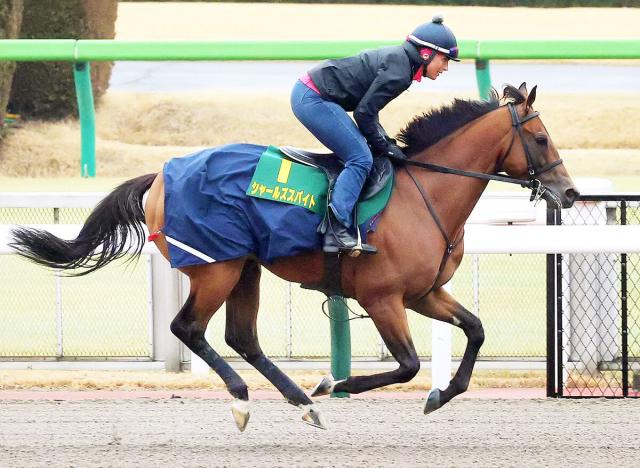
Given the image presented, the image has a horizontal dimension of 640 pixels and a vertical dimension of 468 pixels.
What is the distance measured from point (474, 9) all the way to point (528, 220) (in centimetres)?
2220

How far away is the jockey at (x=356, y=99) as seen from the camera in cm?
561

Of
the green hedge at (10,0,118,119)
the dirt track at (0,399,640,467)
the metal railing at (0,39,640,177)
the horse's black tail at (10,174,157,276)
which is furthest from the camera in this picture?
the green hedge at (10,0,118,119)

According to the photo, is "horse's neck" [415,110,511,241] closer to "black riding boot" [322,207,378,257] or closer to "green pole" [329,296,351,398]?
"black riding boot" [322,207,378,257]

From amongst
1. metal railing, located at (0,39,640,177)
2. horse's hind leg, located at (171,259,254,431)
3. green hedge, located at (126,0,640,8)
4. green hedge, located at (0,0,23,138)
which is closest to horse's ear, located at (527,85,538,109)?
horse's hind leg, located at (171,259,254,431)

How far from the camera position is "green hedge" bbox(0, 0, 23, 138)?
13.4 metres

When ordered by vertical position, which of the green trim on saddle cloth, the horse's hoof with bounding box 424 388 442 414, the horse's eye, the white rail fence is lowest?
the horse's hoof with bounding box 424 388 442 414

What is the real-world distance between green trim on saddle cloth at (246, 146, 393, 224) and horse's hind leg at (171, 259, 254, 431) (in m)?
0.37

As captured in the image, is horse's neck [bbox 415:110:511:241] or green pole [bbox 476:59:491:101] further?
green pole [bbox 476:59:491:101]

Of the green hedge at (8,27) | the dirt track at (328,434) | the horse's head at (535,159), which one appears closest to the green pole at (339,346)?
the dirt track at (328,434)

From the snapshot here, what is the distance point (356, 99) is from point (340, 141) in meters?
0.24

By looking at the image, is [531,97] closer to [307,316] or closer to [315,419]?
[315,419]

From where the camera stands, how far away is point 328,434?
19.4 feet

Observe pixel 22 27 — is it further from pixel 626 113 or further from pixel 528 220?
pixel 528 220

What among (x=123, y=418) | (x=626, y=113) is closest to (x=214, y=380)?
(x=123, y=418)
